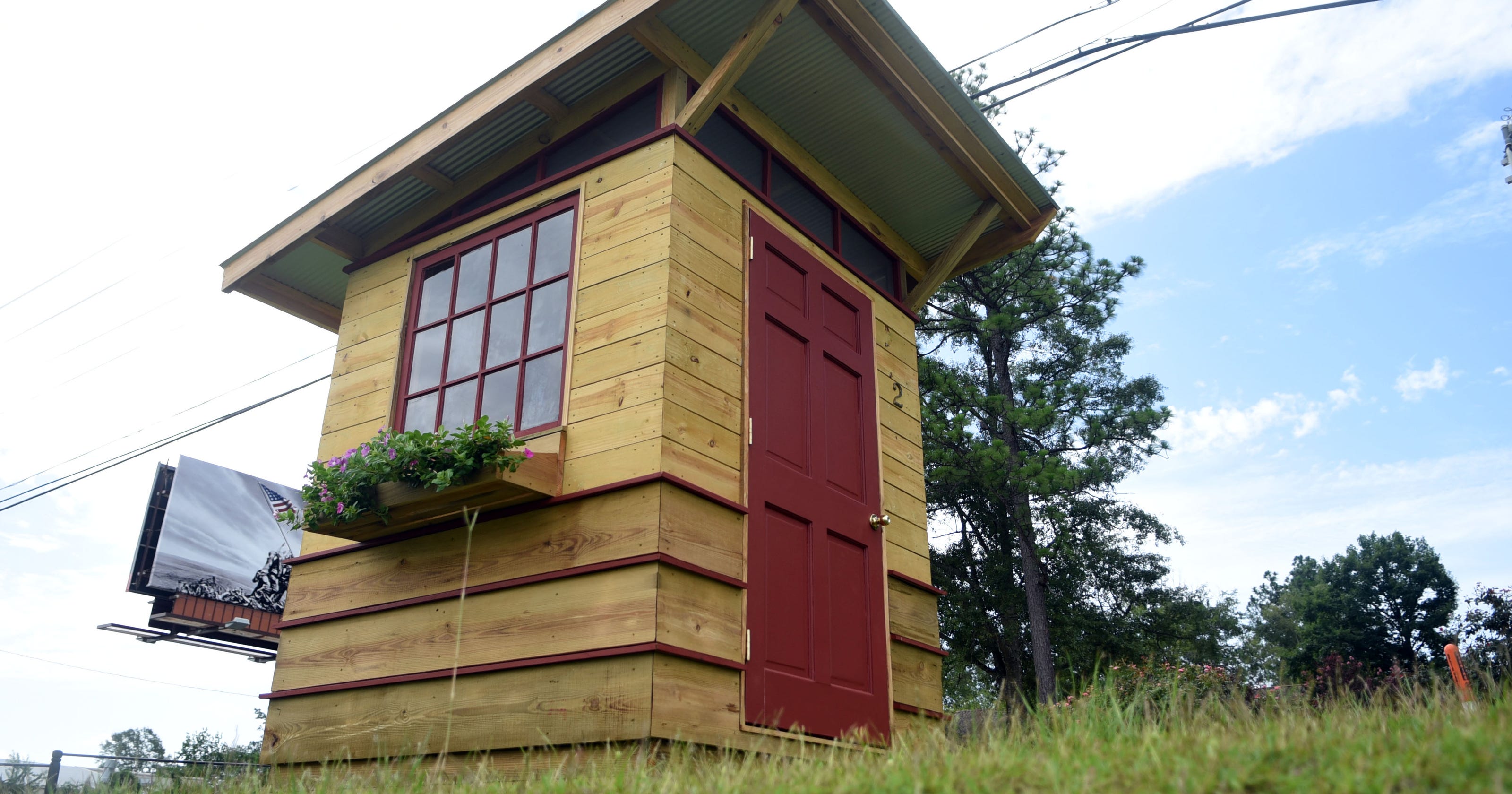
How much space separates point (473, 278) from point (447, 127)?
852mm

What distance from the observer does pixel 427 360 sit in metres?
5.86

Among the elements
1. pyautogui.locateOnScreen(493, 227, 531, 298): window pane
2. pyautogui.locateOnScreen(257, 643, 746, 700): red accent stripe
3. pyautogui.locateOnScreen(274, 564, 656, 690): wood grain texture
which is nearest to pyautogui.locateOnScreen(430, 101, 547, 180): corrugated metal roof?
pyautogui.locateOnScreen(493, 227, 531, 298): window pane

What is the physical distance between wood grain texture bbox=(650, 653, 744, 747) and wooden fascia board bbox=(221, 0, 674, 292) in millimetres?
3044

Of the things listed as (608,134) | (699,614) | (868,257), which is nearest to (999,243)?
(868,257)

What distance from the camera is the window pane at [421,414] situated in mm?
5672

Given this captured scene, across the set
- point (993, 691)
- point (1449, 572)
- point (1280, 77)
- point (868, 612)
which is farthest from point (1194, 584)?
point (1449, 572)

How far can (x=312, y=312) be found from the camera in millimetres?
7383

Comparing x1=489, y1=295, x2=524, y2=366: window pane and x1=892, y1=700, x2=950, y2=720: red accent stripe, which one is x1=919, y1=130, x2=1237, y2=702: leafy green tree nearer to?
x1=892, y1=700, x2=950, y2=720: red accent stripe

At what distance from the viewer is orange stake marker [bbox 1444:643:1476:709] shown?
3096 millimetres

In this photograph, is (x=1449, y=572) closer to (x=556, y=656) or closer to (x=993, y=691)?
(x=993, y=691)

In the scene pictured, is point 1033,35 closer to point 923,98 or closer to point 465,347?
point 923,98

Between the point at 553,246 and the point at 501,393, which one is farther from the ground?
the point at 553,246

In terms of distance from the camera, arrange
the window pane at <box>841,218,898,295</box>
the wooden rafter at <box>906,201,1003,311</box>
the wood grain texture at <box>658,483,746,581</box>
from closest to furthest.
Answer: the wood grain texture at <box>658,483,746,581</box> → the window pane at <box>841,218,898,295</box> → the wooden rafter at <box>906,201,1003,311</box>

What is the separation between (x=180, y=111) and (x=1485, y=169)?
3043 cm
